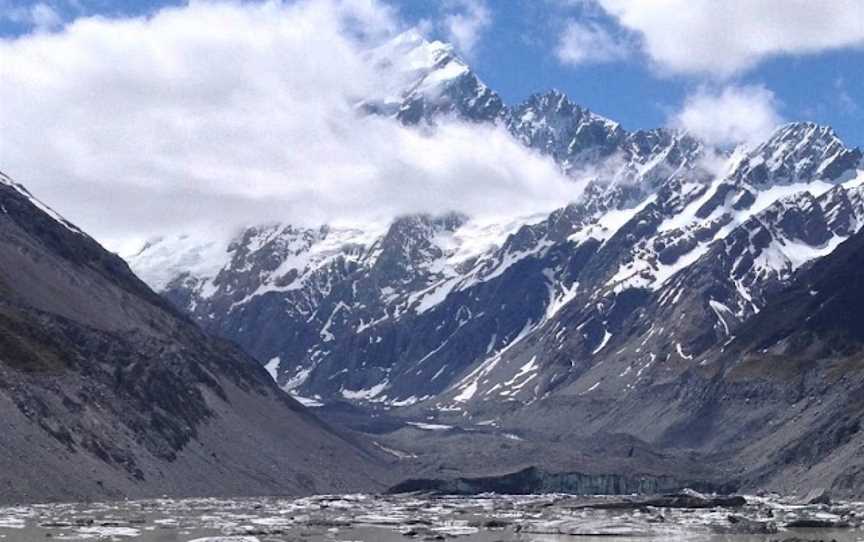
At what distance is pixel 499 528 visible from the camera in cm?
15050

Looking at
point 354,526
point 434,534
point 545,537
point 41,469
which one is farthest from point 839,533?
point 41,469

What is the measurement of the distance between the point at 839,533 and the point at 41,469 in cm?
8766

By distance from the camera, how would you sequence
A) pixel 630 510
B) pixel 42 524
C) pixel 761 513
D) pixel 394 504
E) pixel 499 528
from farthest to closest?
pixel 394 504, pixel 630 510, pixel 761 513, pixel 499 528, pixel 42 524

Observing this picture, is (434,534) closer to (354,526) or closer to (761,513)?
(354,526)

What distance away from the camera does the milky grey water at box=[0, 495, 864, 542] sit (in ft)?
432

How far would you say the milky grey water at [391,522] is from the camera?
131750 millimetres

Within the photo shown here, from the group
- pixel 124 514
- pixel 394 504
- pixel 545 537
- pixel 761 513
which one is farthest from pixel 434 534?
pixel 394 504

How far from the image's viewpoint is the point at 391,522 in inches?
6171

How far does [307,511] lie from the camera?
174000mm

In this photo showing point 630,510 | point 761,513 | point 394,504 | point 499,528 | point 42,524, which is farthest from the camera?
point 394,504

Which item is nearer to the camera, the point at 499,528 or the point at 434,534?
the point at 434,534

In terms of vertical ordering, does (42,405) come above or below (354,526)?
above

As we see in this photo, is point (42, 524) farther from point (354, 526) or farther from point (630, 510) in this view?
point (630, 510)

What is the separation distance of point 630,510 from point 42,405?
73026 millimetres
